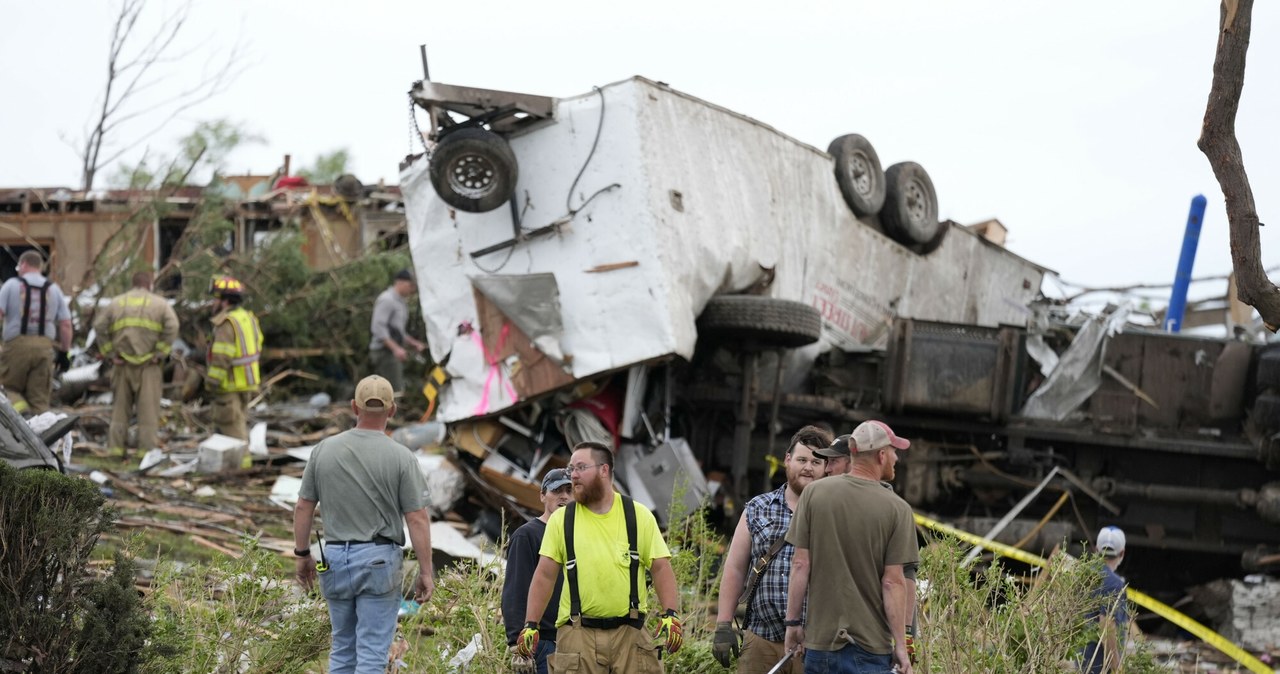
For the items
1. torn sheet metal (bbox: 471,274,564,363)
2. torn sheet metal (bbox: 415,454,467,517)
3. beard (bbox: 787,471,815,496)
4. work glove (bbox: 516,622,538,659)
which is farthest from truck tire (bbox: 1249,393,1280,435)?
work glove (bbox: 516,622,538,659)

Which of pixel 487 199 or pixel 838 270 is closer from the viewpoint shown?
pixel 487 199

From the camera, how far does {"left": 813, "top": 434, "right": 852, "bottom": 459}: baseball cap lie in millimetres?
5281

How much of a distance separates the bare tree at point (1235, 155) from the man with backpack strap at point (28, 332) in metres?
9.73

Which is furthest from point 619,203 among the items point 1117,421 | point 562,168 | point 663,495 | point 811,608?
point 811,608

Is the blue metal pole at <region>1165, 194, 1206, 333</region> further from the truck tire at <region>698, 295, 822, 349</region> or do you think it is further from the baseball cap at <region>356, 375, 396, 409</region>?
the baseball cap at <region>356, 375, 396, 409</region>

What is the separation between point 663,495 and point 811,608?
5.47 metres

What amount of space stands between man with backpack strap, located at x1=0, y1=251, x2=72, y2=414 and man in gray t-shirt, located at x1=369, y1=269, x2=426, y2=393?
8.87ft

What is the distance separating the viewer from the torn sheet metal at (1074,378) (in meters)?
11.0

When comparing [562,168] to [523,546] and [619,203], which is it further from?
[523,546]

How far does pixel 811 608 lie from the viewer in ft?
16.3

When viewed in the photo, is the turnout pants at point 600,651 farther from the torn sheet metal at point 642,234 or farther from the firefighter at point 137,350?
the firefighter at point 137,350

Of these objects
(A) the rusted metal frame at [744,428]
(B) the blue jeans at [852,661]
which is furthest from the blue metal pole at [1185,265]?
(B) the blue jeans at [852,661]

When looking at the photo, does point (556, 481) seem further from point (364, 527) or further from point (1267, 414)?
point (1267, 414)

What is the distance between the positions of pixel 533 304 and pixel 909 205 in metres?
4.10
